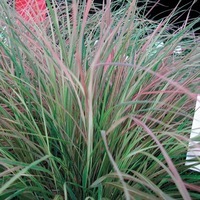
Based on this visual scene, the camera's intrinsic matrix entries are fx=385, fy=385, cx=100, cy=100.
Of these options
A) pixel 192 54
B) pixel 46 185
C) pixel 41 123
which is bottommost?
pixel 46 185

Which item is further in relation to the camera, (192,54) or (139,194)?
(192,54)

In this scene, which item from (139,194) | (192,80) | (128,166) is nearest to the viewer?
(139,194)

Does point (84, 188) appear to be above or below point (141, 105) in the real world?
below

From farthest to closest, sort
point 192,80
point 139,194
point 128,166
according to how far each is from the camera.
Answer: point 192,80 < point 128,166 < point 139,194

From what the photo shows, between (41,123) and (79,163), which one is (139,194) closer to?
(79,163)

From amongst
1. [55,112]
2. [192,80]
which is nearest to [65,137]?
[55,112]

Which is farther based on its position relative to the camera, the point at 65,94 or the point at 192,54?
the point at 192,54

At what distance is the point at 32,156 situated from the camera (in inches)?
29.9

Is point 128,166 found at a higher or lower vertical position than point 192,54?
lower

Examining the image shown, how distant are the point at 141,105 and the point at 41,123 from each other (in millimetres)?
230

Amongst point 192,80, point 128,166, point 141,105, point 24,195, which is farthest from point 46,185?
point 192,80

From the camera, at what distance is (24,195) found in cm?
70

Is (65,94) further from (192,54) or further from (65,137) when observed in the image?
(192,54)

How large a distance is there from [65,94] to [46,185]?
0.18m
